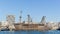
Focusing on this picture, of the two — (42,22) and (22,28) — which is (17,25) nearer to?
(22,28)

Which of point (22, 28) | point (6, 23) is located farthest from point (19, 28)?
point (6, 23)

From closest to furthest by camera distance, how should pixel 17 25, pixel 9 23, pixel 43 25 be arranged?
pixel 17 25 → pixel 43 25 → pixel 9 23

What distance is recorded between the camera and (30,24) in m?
89.1

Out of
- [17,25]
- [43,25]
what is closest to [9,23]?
[17,25]

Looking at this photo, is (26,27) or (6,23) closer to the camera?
(26,27)

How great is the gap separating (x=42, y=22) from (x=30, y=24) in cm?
801

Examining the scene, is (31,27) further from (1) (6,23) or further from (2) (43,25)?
(1) (6,23)

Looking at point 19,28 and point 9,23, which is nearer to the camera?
point 19,28

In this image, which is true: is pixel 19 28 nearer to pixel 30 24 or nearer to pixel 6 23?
pixel 30 24

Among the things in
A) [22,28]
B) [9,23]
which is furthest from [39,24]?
[9,23]

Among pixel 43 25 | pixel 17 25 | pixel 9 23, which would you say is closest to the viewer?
pixel 17 25

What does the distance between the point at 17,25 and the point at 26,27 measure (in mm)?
4488

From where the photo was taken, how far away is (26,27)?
88.4m

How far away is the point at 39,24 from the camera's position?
89750 millimetres
